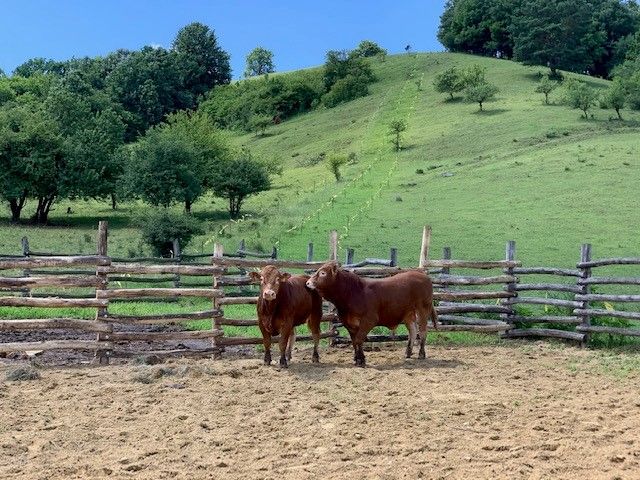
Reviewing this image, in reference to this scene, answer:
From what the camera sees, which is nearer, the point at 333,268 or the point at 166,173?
the point at 333,268

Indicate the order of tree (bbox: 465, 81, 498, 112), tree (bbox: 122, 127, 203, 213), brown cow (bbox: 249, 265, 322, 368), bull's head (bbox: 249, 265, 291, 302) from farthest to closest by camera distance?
tree (bbox: 465, 81, 498, 112) < tree (bbox: 122, 127, 203, 213) < brown cow (bbox: 249, 265, 322, 368) < bull's head (bbox: 249, 265, 291, 302)

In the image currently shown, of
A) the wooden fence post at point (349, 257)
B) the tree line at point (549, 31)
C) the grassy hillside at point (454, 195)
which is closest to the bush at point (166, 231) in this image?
the grassy hillside at point (454, 195)

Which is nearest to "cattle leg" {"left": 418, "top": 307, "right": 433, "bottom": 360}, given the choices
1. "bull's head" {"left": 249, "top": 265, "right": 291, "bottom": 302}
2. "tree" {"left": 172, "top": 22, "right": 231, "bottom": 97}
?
"bull's head" {"left": 249, "top": 265, "right": 291, "bottom": 302}

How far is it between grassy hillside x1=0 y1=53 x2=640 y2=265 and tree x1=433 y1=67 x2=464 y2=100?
7.32 feet

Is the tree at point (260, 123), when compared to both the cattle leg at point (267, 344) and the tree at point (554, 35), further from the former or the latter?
the cattle leg at point (267, 344)

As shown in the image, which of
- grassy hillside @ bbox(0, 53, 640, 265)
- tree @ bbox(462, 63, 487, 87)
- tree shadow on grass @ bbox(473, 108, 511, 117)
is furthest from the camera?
tree @ bbox(462, 63, 487, 87)

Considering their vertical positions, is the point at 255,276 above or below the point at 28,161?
below

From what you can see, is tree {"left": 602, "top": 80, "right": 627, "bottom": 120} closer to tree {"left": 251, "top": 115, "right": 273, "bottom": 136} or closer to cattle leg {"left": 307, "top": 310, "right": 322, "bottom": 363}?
tree {"left": 251, "top": 115, "right": 273, "bottom": 136}

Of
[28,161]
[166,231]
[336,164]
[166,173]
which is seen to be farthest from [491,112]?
[166,231]

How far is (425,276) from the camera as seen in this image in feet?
37.1

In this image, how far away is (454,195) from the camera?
117ft

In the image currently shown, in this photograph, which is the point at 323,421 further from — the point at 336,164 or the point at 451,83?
the point at 451,83

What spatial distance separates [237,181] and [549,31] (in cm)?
5116

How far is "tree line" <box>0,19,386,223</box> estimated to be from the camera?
41750 mm
